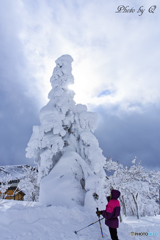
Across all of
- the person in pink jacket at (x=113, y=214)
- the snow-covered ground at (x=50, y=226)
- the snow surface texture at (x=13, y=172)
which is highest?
the snow surface texture at (x=13, y=172)

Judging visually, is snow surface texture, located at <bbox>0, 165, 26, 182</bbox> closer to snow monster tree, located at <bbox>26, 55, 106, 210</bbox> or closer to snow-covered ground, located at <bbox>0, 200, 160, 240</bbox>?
snow monster tree, located at <bbox>26, 55, 106, 210</bbox>

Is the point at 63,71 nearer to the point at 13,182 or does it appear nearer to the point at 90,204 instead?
the point at 90,204

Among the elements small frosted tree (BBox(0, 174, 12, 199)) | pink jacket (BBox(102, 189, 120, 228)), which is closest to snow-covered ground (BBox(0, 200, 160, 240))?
pink jacket (BBox(102, 189, 120, 228))

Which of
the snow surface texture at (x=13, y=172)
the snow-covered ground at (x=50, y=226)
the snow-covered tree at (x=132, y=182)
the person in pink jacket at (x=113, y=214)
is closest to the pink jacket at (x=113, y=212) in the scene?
the person in pink jacket at (x=113, y=214)

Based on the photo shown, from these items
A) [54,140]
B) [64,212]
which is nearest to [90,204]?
[64,212]

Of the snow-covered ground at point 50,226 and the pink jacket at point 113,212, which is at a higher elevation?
the pink jacket at point 113,212

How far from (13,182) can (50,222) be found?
33.0 m

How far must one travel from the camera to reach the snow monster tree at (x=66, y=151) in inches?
396

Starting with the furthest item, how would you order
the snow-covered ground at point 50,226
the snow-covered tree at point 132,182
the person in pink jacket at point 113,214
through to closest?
the snow-covered tree at point 132,182 → the snow-covered ground at point 50,226 → the person in pink jacket at point 113,214

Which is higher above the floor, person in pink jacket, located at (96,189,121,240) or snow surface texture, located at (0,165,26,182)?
snow surface texture, located at (0,165,26,182)

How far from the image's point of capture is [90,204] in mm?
9094

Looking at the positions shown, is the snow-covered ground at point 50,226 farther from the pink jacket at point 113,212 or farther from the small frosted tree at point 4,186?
the small frosted tree at point 4,186

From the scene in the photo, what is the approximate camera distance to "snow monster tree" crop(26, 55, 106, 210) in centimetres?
1006

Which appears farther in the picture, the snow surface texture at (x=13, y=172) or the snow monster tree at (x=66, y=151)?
the snow surface texture at (x=13, y=172)
